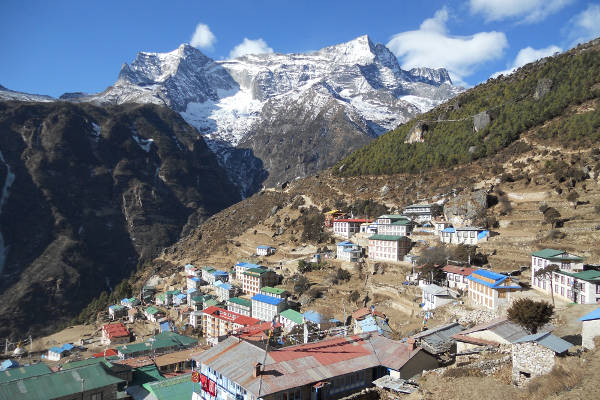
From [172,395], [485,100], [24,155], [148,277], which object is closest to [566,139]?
[485,100]

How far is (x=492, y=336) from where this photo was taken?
2227cm

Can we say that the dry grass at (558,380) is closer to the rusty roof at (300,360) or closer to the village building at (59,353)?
the rusty roof at (300,360)

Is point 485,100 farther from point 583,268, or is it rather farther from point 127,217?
point 127,217

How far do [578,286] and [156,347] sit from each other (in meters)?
39.6

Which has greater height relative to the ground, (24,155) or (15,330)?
(24,155)

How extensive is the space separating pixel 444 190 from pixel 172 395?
47.3 meters

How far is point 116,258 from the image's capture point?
136 m

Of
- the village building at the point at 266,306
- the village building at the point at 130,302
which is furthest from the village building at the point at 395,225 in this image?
the village building at the point at 130,302

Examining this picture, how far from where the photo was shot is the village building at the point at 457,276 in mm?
36625

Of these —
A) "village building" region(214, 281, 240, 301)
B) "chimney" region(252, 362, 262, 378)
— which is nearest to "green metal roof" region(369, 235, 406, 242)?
"village building" region(214, 281, 240, 301)

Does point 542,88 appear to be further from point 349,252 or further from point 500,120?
point 349,252

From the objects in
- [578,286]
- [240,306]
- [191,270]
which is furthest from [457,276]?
[191,270]

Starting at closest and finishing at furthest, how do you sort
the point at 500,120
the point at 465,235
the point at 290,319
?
the point at 290,319, the point at 465,235, the point at 500,120

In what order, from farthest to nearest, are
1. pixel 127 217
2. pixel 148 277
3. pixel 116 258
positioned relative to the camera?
pixel 127 217 < pixel 116 258 < pixel 148 277
